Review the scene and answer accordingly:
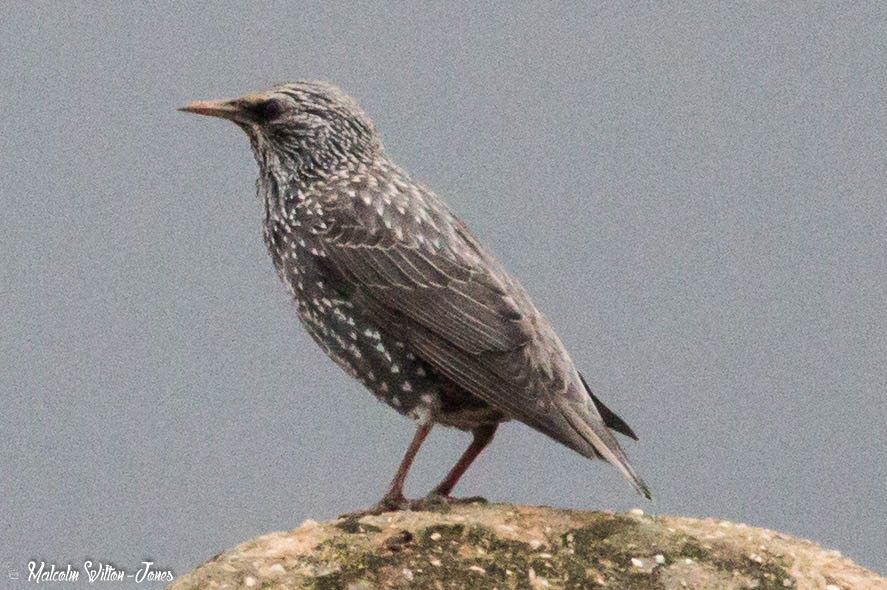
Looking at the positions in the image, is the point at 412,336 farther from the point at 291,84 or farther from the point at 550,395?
the point at 291,84

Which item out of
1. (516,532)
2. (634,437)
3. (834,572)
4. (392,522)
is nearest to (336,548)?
(392,522)

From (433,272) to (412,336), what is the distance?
0.34 meters

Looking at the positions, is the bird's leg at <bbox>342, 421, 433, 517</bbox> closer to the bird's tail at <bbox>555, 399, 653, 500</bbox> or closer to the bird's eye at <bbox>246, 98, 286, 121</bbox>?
the bird's tail at <bbox>555, 399, 653, 500</bbox>

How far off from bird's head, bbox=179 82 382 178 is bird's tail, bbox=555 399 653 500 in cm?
173

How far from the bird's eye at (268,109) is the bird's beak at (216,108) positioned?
7cm

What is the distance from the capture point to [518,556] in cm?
648

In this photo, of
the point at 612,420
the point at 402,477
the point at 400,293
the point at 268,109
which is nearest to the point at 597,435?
the point at 612,420

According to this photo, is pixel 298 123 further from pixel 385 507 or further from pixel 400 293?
pixel 385 507

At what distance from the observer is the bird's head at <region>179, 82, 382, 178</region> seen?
720cm

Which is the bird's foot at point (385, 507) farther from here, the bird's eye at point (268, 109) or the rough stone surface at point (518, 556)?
the bird's eye at point (268, 109)

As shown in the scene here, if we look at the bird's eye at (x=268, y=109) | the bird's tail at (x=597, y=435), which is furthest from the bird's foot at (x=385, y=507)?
the bird's eye at (x=268, y=109)

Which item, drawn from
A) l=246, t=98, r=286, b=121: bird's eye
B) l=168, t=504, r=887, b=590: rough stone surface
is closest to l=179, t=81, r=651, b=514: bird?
l=246, t=98, r=286, b=121: bird's eye

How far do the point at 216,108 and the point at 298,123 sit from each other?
0.43 metres

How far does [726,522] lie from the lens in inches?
281
